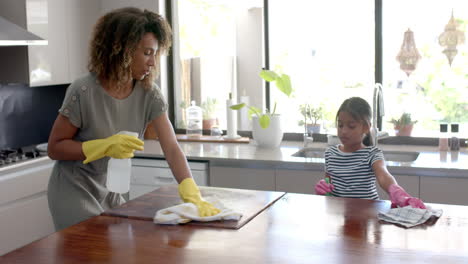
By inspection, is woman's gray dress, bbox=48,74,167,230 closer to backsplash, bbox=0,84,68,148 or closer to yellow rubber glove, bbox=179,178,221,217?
yellow rubber glove, bbox=179,178,221,217

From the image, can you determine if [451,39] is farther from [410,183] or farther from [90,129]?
[90,129]

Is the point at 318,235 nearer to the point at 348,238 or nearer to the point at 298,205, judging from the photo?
the point at 348,238

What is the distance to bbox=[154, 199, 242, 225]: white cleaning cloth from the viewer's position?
201 centimetres

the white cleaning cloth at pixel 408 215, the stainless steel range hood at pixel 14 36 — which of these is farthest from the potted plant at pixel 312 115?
the white cleaning cloth at pixel 408 215

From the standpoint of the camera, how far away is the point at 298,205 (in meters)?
2.21

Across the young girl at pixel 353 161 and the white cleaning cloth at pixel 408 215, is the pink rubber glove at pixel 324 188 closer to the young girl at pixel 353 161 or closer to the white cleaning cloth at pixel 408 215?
the young girl at pixel 353 161

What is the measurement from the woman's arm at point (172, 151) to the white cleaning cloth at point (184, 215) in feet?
0.97

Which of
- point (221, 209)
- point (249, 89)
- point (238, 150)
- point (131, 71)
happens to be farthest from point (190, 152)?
point (221, 209)

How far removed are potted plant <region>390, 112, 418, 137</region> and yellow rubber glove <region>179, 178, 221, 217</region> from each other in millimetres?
1978

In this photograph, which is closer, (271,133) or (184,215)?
(184,215)

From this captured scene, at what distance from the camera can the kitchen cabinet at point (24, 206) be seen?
3.47 metres

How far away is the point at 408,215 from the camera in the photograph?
1981 mm

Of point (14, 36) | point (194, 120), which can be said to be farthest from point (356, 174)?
point (14, 36)

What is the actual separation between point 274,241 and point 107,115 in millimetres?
965
